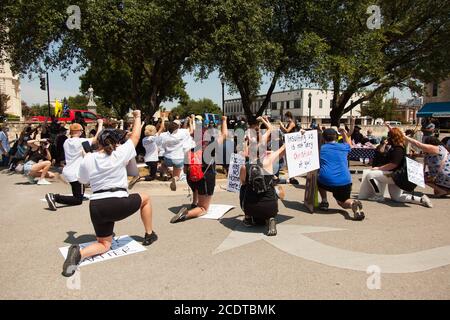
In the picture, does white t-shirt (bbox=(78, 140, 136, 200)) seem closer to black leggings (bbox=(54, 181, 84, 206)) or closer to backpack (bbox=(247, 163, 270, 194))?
backpack (bbox=(247, 163, 270, 194))

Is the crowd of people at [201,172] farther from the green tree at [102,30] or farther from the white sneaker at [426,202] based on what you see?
the green tree at [102,30]

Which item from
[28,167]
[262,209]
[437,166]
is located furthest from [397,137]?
[28,167]

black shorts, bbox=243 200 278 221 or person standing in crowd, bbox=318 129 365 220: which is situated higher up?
person standing in crowd, bbox=318 129 365 220

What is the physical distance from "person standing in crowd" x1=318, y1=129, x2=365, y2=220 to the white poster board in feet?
0.51

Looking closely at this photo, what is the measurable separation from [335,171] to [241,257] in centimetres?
294

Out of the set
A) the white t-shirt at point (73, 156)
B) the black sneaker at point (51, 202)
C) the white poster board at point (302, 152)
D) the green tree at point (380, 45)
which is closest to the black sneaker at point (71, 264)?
the black sneaker at point (51, 202)

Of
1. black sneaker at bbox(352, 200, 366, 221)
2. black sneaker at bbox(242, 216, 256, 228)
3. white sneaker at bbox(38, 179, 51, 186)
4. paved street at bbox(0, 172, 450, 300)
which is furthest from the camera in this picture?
white sneaker at bbox(38, 179, 51, 186)

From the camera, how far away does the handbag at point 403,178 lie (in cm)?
777

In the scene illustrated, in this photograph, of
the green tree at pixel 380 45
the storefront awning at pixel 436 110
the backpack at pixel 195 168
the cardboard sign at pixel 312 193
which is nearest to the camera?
the backpack at pixel 195 168

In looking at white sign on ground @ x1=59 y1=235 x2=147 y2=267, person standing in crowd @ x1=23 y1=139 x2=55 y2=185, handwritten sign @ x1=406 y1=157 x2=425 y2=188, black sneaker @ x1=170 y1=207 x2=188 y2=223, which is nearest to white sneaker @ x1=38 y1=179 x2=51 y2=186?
person standing in crowd @ x1=23 y1=139 x2=55 y2=185

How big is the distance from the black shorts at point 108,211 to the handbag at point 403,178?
5.58 meters

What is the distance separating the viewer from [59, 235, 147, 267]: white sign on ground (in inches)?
193

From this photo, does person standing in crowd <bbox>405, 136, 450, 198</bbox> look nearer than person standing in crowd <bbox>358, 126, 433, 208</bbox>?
No

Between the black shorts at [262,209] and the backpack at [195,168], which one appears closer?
the black shorts at [262,209]
